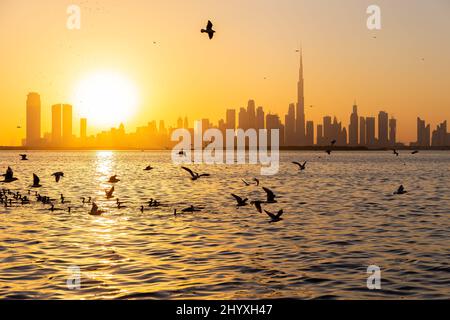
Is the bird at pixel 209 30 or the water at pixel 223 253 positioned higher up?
the bird at pixel 209 30

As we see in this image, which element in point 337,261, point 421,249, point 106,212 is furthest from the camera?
point 106,212

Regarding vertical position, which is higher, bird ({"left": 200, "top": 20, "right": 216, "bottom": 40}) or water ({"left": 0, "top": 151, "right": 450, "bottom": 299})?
bird ({"left": 200, "top": 20, "right": 216, "bottom": 40})

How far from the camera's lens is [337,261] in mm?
21906

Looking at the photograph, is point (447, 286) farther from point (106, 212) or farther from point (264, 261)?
point (106, 212)

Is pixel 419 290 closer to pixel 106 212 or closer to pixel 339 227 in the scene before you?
pixel 339 227

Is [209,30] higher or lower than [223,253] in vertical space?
higher

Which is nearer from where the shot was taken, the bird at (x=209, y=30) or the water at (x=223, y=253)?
the water at (x=223, y=253)

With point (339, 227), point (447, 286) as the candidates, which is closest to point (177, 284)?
point (447, 286)

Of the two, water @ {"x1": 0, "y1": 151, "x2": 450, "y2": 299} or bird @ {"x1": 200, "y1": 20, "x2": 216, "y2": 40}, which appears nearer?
water @ {"x1": 0, "y1": 151, "x2": 450, "y2": 299}

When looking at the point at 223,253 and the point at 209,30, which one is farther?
the point at 209,30
